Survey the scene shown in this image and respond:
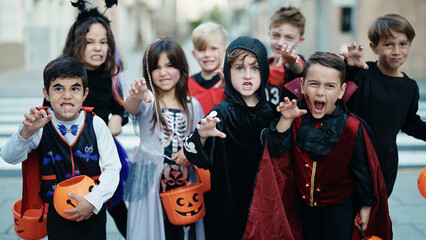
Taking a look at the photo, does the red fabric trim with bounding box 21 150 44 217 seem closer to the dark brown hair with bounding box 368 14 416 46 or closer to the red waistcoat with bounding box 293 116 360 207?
the red waistcoat with bounding box 293 116 360 207

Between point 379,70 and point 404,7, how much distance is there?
14.0 m

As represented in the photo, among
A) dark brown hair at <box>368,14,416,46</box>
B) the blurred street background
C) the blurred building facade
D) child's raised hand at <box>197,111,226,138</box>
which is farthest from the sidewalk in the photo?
the blurred building facade

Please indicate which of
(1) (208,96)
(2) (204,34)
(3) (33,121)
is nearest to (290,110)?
(1) (208,96)

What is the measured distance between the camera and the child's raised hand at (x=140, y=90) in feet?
8.76

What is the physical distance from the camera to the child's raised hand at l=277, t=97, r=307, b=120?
7.98 ft

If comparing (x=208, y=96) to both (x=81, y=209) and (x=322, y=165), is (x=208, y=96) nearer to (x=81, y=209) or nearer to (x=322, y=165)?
(x=322, y=165)

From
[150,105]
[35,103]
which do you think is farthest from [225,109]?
[35,103]

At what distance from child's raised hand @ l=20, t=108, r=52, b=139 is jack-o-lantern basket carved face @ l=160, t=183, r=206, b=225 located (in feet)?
3.06

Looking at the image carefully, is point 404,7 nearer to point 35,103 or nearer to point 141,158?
point 35,103

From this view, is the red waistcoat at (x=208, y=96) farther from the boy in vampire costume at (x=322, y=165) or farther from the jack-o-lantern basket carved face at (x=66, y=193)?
the jack-o-lantern basket carved face at (x=66, y=193)

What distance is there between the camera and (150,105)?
9.75 ft

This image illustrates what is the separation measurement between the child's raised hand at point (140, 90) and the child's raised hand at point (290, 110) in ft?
2.89

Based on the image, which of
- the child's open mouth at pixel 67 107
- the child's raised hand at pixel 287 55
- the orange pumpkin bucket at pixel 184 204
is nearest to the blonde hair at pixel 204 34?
the child's raised hand at pixel 287 55

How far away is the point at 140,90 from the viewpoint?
2.70 m
